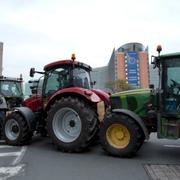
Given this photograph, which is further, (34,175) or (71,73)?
(71,73)

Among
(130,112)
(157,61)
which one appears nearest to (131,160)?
(130,112)

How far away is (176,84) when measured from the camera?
29.1 ft

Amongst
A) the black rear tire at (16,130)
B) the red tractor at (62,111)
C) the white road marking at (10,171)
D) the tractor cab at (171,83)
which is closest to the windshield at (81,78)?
the red tractor at (62,111)

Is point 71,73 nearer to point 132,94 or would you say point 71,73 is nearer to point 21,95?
point 132,94

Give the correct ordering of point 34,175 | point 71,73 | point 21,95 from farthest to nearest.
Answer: point 21,95 < point 71,73 < point 34,175

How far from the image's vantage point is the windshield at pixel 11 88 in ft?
55.1

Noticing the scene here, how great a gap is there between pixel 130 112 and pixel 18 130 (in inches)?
146

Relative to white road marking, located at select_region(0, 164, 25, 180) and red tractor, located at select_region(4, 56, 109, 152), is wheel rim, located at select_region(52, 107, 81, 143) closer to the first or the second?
red tractor, located at select_region(4, 56, 109, 152)

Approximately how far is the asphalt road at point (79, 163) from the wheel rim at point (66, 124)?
0.50 metres

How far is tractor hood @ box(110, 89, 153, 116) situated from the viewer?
376 inches

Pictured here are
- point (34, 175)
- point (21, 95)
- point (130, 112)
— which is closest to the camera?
point (34, 175)

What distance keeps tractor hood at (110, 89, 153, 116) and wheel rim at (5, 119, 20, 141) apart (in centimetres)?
311

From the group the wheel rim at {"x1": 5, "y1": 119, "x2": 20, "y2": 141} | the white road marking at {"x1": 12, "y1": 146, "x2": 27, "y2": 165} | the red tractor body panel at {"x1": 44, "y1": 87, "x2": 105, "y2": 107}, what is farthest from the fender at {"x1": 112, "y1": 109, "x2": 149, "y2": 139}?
the wheel rim at {"x1": 5, "y1": 119, "x2": 20, "y2": 141}

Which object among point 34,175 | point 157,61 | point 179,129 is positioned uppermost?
point 157,61
